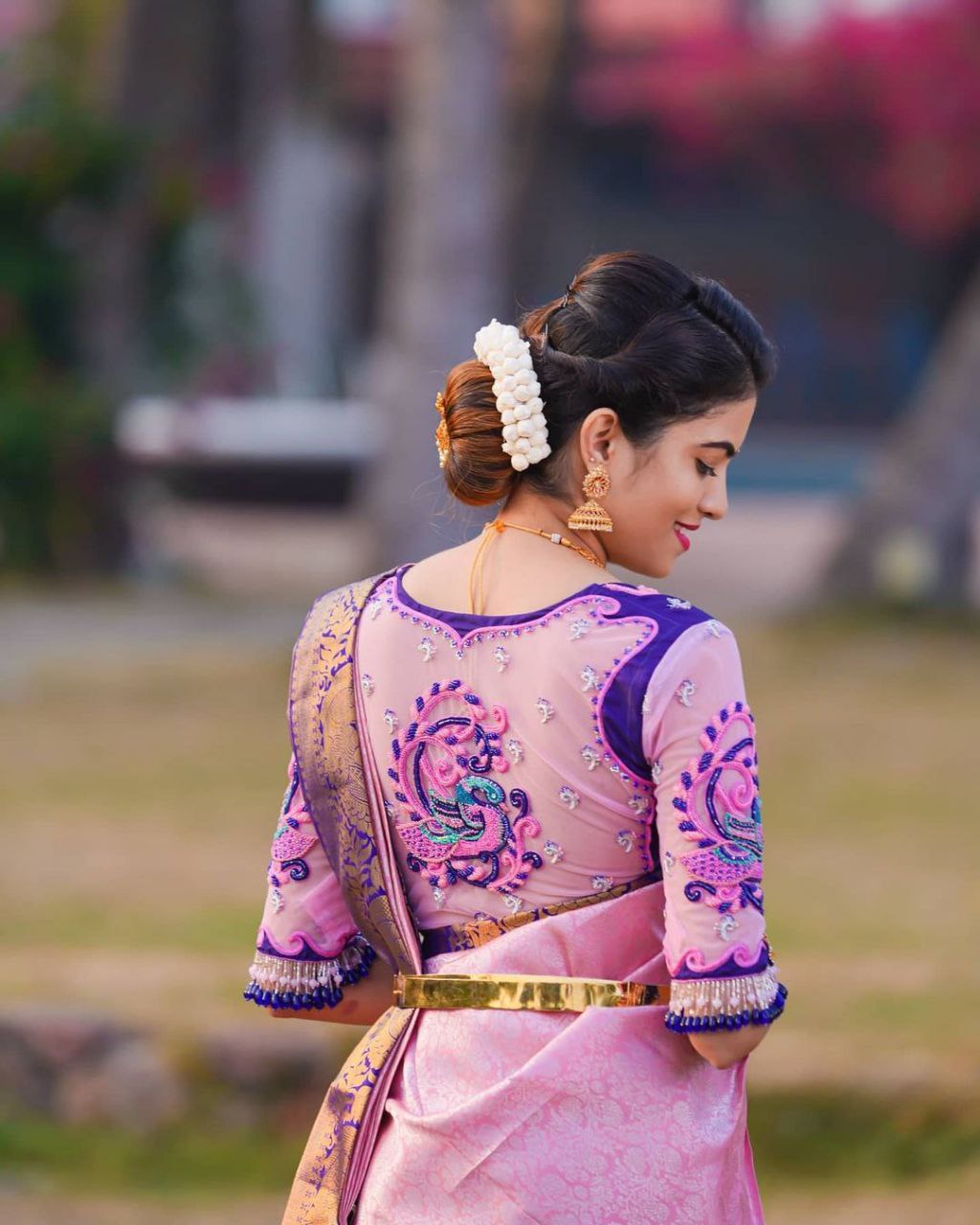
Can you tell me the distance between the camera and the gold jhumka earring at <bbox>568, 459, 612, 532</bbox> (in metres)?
1.82

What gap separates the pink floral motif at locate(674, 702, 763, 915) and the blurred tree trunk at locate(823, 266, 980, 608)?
28.0ft

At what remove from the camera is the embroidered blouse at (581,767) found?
172 centimetres

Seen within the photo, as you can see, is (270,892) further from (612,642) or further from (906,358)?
(906,358)

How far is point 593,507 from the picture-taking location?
1.83 metres

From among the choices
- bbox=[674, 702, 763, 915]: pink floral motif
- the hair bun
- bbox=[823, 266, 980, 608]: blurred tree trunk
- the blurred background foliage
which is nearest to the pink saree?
bbox=[674, 702, 763, 915]: pink floral motif

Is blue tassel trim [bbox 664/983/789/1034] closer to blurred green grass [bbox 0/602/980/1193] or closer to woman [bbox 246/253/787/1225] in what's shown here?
woman [bbox 246/253/787/1225]

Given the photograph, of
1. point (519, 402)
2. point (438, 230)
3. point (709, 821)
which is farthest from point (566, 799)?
point (438, 230)

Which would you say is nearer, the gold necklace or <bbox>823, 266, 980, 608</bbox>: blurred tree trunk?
the gold necklace

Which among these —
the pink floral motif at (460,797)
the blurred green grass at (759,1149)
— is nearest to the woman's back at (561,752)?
the pink floral motif at (460,797)

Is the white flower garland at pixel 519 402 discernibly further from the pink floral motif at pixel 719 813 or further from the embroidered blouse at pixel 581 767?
the pink floral motif at pixel 719 813

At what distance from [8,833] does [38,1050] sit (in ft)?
7.07

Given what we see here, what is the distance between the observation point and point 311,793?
1.94 m

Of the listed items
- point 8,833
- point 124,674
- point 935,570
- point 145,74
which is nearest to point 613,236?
point 145,74

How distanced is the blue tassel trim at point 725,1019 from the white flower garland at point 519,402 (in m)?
0.50
